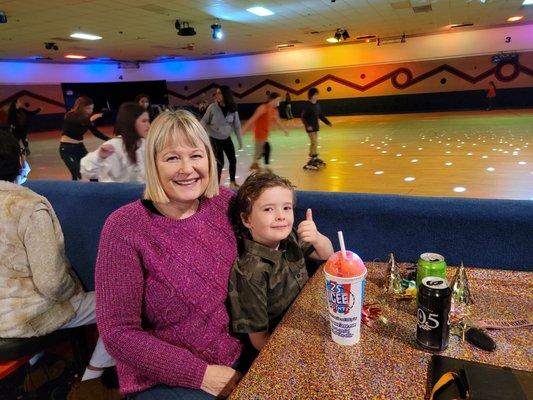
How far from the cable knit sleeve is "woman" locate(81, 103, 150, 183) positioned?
2.02 metres

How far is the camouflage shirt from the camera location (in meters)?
1.27

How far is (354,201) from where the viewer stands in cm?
178

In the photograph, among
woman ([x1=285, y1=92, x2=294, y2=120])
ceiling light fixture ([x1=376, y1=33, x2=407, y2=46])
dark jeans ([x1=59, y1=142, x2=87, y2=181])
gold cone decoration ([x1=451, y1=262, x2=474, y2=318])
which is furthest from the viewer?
woman ([x1=285, y1=92, x2=294, y2=120])

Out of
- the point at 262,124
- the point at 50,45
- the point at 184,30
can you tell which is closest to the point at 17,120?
the point at 50,45

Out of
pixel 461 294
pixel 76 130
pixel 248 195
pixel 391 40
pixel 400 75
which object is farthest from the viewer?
pixel 400 75

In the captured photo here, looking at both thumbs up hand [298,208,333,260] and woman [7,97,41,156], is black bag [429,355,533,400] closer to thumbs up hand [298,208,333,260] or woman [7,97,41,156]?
thumbs up hand [298,208,333,260]

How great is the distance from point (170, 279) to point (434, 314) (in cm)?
77

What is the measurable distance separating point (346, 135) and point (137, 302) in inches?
443

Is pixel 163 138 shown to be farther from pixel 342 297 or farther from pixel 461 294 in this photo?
pixel 461 294

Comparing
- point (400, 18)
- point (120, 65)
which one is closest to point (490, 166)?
point (400, 18)

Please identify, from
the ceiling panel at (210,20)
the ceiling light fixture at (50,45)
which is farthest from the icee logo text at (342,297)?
the ceiling light fixture at (50,45)

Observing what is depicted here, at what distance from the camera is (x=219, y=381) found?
3.90 feet

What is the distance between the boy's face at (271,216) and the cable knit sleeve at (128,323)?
15.9 inches

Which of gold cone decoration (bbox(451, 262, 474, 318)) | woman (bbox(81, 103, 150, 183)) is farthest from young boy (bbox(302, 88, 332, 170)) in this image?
gold cone decoration (bbox(451, 262, 474, 318))
